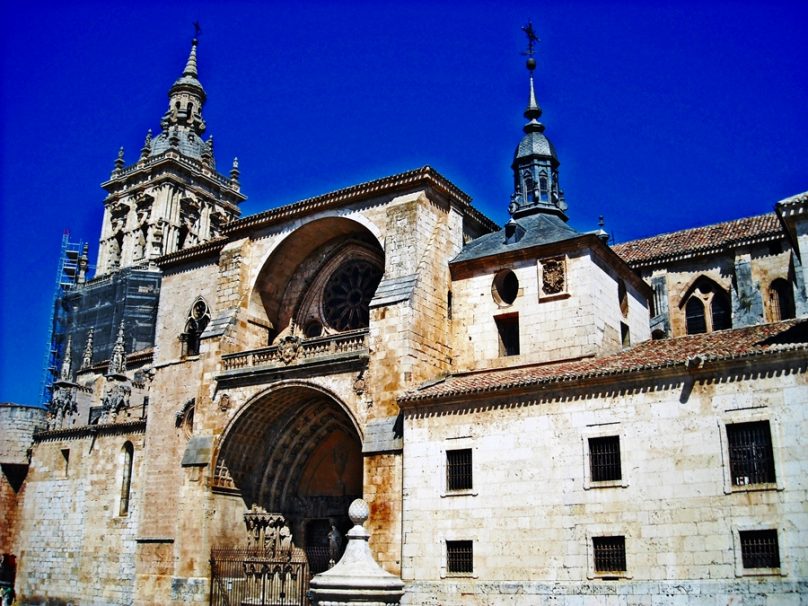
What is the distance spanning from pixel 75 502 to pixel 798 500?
24568 millimetres

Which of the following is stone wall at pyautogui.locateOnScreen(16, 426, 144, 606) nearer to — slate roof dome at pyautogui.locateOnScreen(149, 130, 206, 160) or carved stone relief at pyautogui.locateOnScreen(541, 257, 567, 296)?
carved stone relief at pyautogui.locateOnScreen(541, 257, 567, 296)

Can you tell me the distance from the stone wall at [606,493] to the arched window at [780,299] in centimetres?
910

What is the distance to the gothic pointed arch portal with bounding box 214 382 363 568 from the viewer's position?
23.8 metres

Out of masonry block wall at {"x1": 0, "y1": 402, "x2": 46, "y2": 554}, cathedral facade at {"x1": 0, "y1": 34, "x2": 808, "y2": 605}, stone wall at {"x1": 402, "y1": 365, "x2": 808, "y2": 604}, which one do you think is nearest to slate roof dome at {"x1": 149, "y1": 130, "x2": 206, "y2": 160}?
cathedral facade at {"x1": 0, "y1": 34, "x2": 808, "y2": 605}

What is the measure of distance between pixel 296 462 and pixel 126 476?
317 inches

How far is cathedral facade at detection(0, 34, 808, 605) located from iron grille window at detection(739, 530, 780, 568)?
1.4 inches

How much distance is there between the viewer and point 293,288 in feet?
87.5

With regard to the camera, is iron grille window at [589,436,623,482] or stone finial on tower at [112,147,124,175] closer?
iron grille window at [589,436,623,482]

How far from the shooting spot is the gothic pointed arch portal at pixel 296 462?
23828 mm

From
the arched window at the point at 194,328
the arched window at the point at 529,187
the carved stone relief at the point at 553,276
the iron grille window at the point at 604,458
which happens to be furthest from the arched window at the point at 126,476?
the iron grille window at the point at 604,458

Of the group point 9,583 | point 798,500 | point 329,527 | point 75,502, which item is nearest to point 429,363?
point 329,527

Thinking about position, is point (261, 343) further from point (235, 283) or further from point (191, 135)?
point (191, 135)

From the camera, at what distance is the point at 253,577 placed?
23.3m

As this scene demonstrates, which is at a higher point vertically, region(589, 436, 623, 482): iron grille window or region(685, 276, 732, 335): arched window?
region(685, 276, 732, 335): arched window
